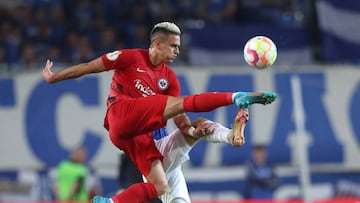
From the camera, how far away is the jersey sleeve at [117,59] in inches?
365

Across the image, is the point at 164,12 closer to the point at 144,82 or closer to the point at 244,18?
the point at 244,18

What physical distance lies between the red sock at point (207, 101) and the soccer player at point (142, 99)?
134 mm

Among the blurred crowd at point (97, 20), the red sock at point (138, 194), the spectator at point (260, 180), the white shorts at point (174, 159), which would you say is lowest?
the red sock at point (138, 194)

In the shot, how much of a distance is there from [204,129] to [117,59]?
3.16 feet

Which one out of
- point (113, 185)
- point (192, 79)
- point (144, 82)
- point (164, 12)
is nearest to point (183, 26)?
point (164, 12)

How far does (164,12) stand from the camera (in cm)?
1731

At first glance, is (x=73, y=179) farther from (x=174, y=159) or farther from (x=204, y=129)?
(x=204, y=129)

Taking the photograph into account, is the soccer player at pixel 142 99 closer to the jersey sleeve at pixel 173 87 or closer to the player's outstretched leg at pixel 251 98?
the jersey sleeve at pixel 173 87

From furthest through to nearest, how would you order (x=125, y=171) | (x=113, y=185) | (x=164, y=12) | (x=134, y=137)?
(x=164, y=12) → (x=113, y=185) → (x=125, y=171) → (x=134, y=137)

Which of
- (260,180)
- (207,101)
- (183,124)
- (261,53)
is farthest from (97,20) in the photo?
(207,101)

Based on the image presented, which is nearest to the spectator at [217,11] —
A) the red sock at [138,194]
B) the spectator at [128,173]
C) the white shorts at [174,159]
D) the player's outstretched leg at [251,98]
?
the spectator at [128,173]

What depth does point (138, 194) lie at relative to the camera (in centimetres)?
919

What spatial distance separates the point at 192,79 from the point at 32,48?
2637mm

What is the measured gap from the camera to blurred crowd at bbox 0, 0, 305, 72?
16.1 metres
